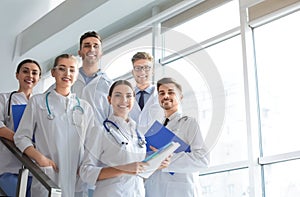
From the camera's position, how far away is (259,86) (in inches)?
151

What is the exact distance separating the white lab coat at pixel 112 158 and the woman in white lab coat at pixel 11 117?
0.37 meters

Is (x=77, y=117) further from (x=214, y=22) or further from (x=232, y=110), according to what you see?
(x=214, y=22)

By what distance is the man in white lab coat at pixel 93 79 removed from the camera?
2.55m

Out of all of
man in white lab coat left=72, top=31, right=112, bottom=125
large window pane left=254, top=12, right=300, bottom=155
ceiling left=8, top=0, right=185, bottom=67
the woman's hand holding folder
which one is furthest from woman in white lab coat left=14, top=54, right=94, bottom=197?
ceiling left=8, top=0, right=185, bottom=67

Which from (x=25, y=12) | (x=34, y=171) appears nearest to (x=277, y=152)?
(x=34, y=171)

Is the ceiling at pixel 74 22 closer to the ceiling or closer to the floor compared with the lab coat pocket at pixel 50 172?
closer to the ceiling

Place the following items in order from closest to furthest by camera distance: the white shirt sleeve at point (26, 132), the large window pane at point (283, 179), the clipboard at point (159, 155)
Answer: the clipboard at point (159, 155), the white shirt sleeve at point (26, 132), the large window pane at point (283, 179)

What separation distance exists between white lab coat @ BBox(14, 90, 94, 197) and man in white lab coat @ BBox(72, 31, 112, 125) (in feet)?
0.38

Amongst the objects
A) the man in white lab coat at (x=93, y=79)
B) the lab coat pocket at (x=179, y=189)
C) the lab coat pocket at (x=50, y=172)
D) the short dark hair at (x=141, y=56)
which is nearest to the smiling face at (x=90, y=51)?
the man in white lab coat at (x=93, y=79)

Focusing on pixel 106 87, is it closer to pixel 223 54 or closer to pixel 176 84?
pixel 176 84

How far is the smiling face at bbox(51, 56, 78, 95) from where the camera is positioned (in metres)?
2.44

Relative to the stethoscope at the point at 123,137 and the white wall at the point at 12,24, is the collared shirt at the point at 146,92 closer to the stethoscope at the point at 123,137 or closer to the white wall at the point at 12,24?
the stethoscope at the point at 123,137

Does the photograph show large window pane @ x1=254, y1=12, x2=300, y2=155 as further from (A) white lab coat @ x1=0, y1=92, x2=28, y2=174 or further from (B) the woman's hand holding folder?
(A) white lab coat @ x1=0, y1=92, x2=28, y2=174

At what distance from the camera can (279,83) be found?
12.2 feet
